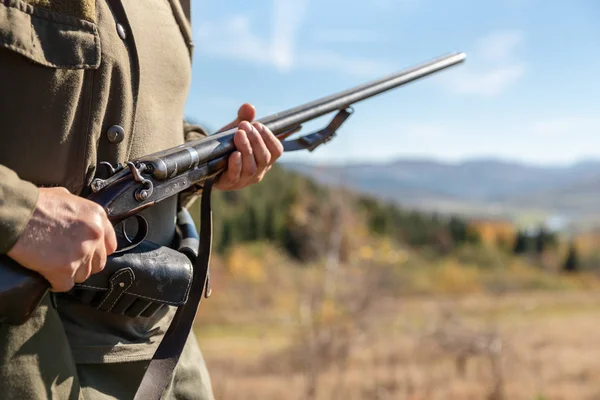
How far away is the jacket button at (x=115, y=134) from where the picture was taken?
6.98ft

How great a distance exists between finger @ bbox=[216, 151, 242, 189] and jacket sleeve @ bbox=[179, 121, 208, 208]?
139 mm

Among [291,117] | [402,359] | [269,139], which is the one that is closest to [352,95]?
[291,117]

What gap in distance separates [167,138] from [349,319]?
80.4 ft

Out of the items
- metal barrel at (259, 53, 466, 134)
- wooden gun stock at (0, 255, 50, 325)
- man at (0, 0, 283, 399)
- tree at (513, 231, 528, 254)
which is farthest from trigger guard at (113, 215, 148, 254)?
tree at (513, 231, 528, 254)

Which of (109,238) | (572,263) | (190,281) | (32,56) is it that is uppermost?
(32,56)

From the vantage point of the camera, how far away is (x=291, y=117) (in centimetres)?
296

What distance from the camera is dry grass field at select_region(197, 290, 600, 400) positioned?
75.6 feet

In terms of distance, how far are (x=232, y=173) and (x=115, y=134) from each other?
52 cm

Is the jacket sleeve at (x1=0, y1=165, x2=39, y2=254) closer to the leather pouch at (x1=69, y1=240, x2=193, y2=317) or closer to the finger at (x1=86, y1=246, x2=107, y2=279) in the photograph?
the finger at (x1=86, y1=246, x2=107, y2=279)

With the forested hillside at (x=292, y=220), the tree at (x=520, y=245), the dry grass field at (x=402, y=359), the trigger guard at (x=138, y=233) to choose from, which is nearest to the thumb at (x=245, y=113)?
the trigger guard at (x=138, y=233)

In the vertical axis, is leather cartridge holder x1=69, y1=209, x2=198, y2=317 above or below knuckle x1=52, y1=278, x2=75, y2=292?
below

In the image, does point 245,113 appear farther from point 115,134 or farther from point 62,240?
point 62,240

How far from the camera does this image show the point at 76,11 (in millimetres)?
1976

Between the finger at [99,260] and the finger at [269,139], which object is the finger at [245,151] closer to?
the finger at [269,139]
